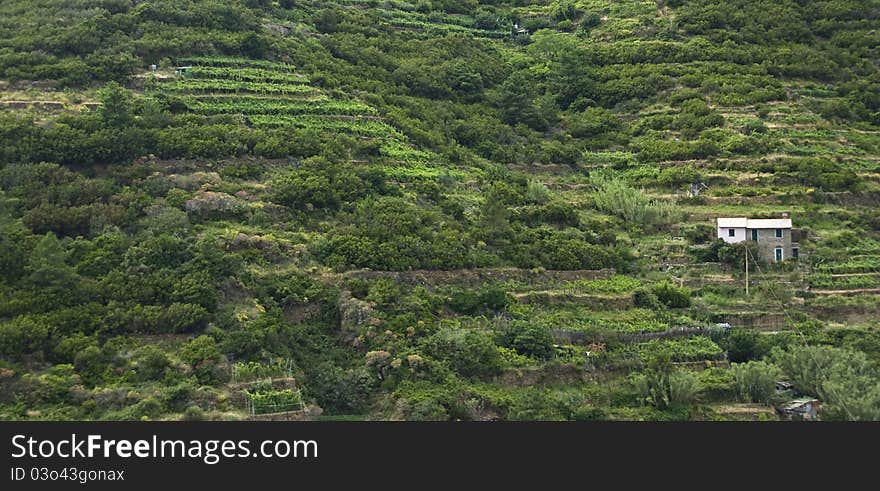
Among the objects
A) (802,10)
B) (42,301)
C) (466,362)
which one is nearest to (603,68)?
(802,10)

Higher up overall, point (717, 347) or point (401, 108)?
point (401, 108)

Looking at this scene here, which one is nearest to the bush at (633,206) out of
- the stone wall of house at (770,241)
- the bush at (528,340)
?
the stone wall of house at (770,241)

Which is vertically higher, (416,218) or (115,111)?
(115,111)

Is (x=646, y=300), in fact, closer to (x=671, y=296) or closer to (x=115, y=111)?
(x=671, y=296)

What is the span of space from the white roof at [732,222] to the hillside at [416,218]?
1.10 m

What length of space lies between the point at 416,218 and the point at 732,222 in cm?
1429

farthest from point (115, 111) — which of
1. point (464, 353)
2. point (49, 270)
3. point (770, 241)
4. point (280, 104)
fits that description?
point (770, 241)

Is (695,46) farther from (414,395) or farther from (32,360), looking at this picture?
(32,360)

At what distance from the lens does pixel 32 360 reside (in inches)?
1522

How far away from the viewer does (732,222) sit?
175ft

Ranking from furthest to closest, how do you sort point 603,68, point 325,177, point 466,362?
1. point 603,68
2. point 325,177
3. point 466,362

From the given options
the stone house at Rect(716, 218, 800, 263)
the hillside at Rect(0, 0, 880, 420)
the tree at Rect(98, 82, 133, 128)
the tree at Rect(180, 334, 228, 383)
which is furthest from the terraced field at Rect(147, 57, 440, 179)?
the tree at Rect(180, 334, 228, 383)

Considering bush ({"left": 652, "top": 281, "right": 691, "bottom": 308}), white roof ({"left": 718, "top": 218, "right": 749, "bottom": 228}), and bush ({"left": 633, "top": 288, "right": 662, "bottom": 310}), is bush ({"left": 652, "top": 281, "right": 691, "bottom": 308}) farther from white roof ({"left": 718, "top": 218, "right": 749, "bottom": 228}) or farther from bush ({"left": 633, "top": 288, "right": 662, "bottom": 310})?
white roof ({"left": 718, "top": 218, "right": 749, "bottom": 228})

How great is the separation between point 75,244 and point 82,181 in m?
4.45
